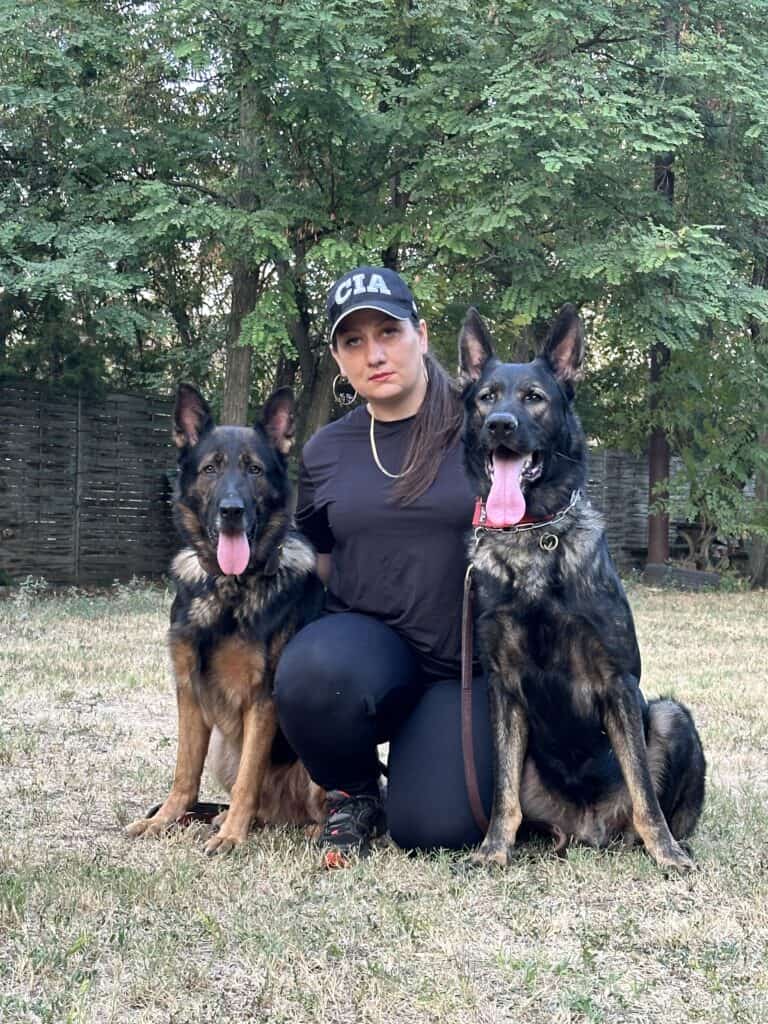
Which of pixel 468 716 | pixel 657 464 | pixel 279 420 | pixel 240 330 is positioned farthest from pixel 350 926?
pixel 657 464

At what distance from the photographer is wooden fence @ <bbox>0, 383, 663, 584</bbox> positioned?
476 inches

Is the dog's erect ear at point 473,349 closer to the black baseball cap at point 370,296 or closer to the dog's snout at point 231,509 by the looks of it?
the black baseball cap at point 370,296

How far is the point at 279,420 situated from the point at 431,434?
635mm

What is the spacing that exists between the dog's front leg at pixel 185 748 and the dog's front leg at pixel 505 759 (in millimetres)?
1003

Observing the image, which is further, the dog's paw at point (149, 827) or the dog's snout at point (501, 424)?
the dog's paw at point (149, 827)

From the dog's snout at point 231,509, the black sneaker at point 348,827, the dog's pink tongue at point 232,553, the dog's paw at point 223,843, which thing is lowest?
the dog's paw at point 223,843

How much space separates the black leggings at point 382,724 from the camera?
3.31 metres

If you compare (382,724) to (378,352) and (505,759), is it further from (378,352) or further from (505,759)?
(378,352)

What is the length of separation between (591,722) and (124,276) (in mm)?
8035

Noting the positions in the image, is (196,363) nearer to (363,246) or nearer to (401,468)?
(363,246)

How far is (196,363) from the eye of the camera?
13.6 metres

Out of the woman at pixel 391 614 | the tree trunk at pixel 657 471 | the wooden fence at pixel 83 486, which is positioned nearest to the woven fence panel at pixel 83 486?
the wooden fence at pixel 83 486

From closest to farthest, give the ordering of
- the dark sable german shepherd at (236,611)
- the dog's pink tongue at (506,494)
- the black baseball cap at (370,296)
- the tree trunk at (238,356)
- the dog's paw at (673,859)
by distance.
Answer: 1. the dog's paw at (673,859)
2. the dog's pink tongue at (506,494)
3. the black baseball cap at (370,296)
4. the dark sable german shepherd at (236,611)
5. the tree trunk at (238,356)

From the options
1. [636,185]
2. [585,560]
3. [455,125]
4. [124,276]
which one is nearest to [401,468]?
[585,560]
